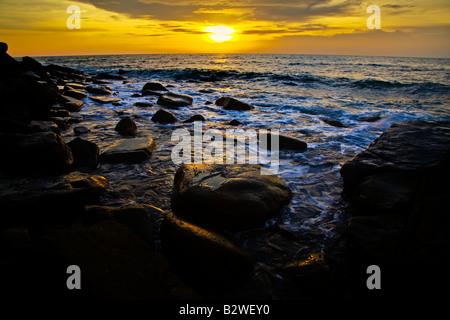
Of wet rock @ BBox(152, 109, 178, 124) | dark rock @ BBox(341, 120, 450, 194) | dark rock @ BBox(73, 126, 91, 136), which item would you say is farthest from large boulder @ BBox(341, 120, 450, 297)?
dark rock @ BBox(73, 126, 91, 136)

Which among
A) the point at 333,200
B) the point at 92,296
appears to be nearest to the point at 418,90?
the point at 333,200

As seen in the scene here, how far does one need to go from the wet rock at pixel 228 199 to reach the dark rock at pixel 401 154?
1029 mm

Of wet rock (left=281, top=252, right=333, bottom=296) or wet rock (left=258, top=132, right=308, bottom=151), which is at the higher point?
wet rock (left=258, top=132, right=308, bottom=151)

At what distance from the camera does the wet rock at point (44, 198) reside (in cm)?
246

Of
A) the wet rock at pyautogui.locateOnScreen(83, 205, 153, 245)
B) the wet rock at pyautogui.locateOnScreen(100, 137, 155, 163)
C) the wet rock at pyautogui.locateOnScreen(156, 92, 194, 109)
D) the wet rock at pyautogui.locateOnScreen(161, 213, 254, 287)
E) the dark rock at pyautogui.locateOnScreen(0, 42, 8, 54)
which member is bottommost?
the wet rock at pyautogui.locateOnScreen(161, 213, 254, 287)

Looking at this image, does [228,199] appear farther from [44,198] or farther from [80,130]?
[80,130]

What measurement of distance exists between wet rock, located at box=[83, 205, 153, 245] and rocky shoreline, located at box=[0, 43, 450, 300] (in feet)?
0.03

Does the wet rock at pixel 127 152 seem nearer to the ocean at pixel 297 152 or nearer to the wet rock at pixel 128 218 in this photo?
the ocean at pixel 297 152

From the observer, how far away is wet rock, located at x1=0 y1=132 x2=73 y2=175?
3246mm

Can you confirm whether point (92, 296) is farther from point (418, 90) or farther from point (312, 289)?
point (418, 90)

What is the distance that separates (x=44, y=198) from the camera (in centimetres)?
257

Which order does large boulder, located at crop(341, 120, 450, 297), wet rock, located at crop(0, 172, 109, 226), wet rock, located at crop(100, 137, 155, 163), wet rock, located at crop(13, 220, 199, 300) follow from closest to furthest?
wet rock, located at crop(13, 220, 199, 300) → large boulder, located at crop(341, 120, 450, 297) → wet rock, located at crop(0, 172, 109, 226) → wet rock, located at crop(100, 137, 155, 163)

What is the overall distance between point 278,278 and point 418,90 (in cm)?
1755

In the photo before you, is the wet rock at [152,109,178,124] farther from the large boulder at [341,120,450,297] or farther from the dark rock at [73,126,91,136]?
the large boulder at [341,120,450,297]
